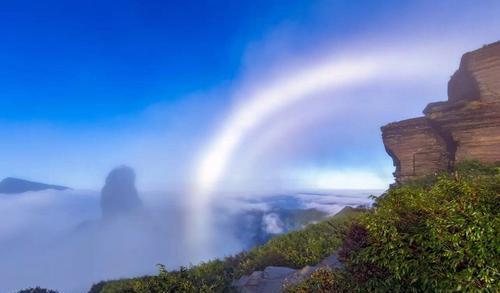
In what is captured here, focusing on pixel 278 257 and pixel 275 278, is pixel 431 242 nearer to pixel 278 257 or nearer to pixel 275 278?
pixel 275 278

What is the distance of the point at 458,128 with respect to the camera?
3038 cm

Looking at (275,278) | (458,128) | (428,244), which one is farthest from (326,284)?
(458,128)

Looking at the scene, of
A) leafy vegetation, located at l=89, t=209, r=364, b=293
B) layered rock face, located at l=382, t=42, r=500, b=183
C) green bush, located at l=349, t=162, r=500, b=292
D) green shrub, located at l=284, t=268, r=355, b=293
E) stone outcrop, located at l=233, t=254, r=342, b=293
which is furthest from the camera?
layered rock face, located at l=382, t=42, r=500, b=183

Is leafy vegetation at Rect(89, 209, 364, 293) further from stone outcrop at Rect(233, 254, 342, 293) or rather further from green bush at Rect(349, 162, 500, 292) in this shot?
green bush at Rect(349, 162, 500, 292)

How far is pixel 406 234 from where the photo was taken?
8.21 m

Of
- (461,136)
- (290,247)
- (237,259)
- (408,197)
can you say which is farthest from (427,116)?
(408,197)

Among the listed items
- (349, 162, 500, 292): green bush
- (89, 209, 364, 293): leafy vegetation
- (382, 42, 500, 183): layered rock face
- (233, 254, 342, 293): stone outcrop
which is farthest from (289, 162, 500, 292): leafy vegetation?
(382, 42, 500, 183): layered rock face

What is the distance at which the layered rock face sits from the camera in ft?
94.2

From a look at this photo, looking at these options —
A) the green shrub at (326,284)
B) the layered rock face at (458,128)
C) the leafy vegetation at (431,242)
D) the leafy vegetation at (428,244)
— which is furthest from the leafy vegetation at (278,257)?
the layered rock face at (458,128)

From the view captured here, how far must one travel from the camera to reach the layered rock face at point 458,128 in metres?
28.7

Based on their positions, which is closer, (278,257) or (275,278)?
(275,278)

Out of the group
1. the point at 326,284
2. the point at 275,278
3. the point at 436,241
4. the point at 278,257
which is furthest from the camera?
the point at 278,257

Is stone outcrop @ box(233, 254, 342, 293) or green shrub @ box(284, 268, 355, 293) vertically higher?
green shrub @ box(284, 268, 355, 293)

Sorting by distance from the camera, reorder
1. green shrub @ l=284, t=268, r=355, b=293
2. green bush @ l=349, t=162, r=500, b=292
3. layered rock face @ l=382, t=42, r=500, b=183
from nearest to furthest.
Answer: green bush @ l=349, t=162, r=500, b=292 → green shrub @ l=284, t=268, r=355, b=293 → layered rock face @ l=382, t=42, r=500, b=183
